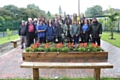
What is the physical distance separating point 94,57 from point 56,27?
4.24 meters

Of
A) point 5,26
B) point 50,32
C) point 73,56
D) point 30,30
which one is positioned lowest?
point 73,56

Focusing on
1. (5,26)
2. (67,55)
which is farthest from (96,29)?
(5,26)

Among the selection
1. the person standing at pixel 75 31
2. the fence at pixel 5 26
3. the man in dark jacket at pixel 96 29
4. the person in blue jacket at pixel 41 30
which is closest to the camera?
the man in dark jacket at pixel 96 29

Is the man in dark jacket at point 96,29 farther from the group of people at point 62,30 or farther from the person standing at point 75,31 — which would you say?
the person standing at point 75,31

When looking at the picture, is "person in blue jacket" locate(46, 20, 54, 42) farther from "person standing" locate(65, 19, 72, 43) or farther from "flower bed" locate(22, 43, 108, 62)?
"flower bed" locate(22, 43, 108, 62)

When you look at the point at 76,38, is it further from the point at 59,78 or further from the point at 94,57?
the point at 59,78

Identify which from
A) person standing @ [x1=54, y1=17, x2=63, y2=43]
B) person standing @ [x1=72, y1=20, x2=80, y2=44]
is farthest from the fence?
person standing @ [x1=72, y1=20, x2=80, y2=44]

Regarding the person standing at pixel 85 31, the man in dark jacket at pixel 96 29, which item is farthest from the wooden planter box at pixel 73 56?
the person standing at pixel 85 31

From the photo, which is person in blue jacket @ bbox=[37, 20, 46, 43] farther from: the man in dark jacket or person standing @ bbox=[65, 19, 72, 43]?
the man in dark jacket

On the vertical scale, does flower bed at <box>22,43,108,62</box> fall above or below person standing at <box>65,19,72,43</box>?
below

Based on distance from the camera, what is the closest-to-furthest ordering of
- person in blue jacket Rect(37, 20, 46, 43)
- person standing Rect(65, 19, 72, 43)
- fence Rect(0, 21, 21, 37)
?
person in blue jacket Rect(37, 20, 46, 43)
person standing Rect(65, 19, 72, 43)
fence Rect(0, 21, 21, 37)

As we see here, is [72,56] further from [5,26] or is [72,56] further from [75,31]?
[5,26]

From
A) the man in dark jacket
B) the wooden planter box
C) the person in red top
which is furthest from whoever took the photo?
the person in red top

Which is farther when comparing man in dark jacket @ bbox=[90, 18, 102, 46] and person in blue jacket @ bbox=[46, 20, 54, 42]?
person in blue jacket @ bbox=[46, 20, 54, 42]
